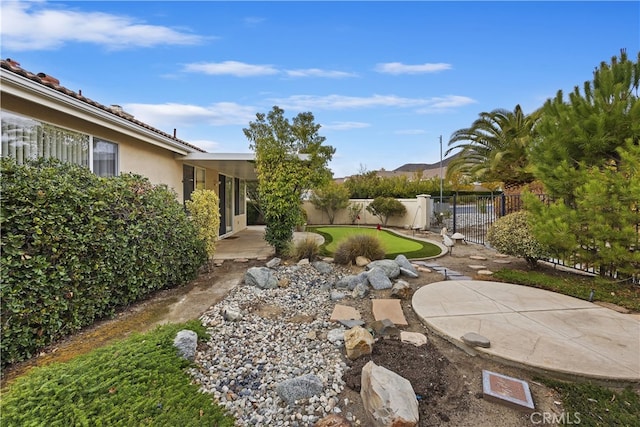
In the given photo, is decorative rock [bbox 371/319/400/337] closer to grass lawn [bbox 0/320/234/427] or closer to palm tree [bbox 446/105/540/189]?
grass lawn [bbox 0/320/234/427]

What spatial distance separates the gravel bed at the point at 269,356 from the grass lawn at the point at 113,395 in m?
0.25

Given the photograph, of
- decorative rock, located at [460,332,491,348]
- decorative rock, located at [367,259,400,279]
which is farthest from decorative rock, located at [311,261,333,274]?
decorative rock, located at [460,332,491,348]

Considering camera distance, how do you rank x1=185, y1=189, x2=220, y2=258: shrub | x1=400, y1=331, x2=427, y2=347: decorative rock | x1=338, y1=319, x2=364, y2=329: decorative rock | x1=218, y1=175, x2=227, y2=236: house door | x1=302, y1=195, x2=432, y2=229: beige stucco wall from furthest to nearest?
x1=302, y1=195, x2=432, y2=229: beige stucco wall
x1=218, y1=175, x2=227, y2=236: house door
x1=185, y1=189, x2=220, y2=258: shrub
x1=338, y1=319, x2=364, y2=329: decorative rock
x1=400, y1=331, x2=427, y2=347: decorative rock

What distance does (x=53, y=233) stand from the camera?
365cm

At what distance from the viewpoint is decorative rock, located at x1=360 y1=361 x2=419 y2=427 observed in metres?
2.35

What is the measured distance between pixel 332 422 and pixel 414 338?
175cm

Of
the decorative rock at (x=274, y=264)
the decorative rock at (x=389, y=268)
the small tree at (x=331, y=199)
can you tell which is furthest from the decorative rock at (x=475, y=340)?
the small tree at (x=331, y=199)

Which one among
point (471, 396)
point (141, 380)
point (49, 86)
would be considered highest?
point (49, 86)

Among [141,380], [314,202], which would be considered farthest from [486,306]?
[314,202]

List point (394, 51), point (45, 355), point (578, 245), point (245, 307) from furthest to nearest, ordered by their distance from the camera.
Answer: point (394, 51)
point (578, 245)
point (245, 307)
point (45, 355)

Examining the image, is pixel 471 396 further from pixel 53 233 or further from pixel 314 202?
pixel 314 202

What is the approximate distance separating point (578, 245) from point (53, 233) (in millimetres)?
8285

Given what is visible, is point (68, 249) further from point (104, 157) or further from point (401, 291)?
point (401, 291)

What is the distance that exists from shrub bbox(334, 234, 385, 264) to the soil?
A: 8.39 feet
